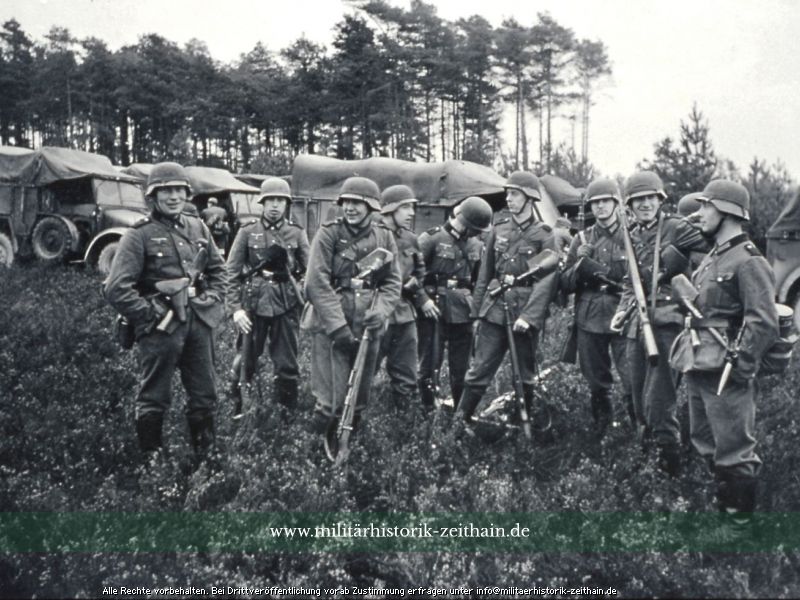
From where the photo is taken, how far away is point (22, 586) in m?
3.36

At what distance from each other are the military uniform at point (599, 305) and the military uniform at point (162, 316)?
2.86 m

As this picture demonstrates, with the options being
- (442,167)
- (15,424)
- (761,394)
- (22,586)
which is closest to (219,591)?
(22,586)

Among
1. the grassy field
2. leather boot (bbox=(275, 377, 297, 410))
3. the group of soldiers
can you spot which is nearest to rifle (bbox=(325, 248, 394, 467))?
the group of soldiers

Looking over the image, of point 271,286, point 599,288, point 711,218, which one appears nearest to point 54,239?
point 271,286

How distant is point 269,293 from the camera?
6289 mm

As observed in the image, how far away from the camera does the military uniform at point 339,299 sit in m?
4.99

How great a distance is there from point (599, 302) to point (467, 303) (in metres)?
1.33

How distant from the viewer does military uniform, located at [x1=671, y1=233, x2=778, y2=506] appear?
12.1 feet

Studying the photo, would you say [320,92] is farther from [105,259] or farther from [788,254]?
[788,254]

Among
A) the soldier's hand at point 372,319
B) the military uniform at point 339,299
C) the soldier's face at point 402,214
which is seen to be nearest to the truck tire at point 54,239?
the soldier's face at point 402,214

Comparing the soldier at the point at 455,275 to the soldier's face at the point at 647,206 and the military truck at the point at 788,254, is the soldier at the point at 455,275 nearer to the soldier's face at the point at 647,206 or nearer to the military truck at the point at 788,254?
the soldier's face at the point at 647,206

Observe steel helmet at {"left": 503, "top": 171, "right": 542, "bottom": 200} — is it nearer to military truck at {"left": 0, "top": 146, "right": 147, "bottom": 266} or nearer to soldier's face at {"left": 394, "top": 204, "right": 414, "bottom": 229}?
soldier's face at {"left": 394, "top": 204, "right": 414, "bottom": 229}

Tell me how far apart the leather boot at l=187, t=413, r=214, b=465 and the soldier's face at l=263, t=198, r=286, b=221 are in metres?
2.24

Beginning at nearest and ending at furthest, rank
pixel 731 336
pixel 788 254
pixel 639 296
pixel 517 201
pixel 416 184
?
pixel 731 336
pixel 639 296
pixel 517 201
pixel 788 254
pixel 416 184
